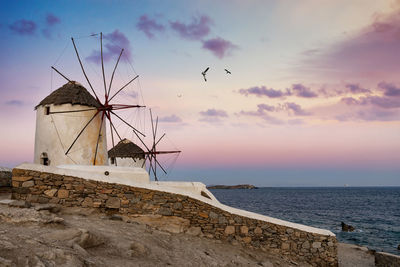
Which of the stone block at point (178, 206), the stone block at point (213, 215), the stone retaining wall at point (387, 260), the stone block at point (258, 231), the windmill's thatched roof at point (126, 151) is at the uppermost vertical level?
the windmill's thatched roof at point (126, 151)

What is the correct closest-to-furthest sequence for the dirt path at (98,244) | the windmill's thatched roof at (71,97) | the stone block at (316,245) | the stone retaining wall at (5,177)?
the dirt path at (98,244) < the stone block at (316,245) < the stone retaining wall at (5,177) < the windmill's thatched roof at (71,97)

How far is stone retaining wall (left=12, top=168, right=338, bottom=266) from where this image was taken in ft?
29.0

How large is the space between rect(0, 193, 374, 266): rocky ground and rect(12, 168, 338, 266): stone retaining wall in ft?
0.83

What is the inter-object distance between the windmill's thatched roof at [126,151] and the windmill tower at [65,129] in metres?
14.2

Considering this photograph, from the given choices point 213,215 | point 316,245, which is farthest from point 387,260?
point 213,215

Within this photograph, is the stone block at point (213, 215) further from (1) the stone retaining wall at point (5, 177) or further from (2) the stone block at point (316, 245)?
(1) the stone retaining wall at point (5, 177)

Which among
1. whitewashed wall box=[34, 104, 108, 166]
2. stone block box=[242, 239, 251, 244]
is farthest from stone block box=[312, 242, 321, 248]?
whitewashed wall box=[34, 104, 108, 166]

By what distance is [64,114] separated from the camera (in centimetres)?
1499

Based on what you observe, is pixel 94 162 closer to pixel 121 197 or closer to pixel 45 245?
pixel 121 197

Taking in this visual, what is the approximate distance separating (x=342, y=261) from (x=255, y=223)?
855 centimetres

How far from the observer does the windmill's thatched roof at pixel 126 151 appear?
29.9 metres

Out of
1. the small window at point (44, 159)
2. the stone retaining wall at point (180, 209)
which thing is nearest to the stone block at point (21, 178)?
the stone retaining wall at point (180, 209)

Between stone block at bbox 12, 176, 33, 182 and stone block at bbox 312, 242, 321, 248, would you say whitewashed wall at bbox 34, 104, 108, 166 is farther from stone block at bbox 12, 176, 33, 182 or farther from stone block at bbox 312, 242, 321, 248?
stone block at bbox 312, 242, 321, 248

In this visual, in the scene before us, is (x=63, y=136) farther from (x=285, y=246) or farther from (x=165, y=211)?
(x=285, y=246)
